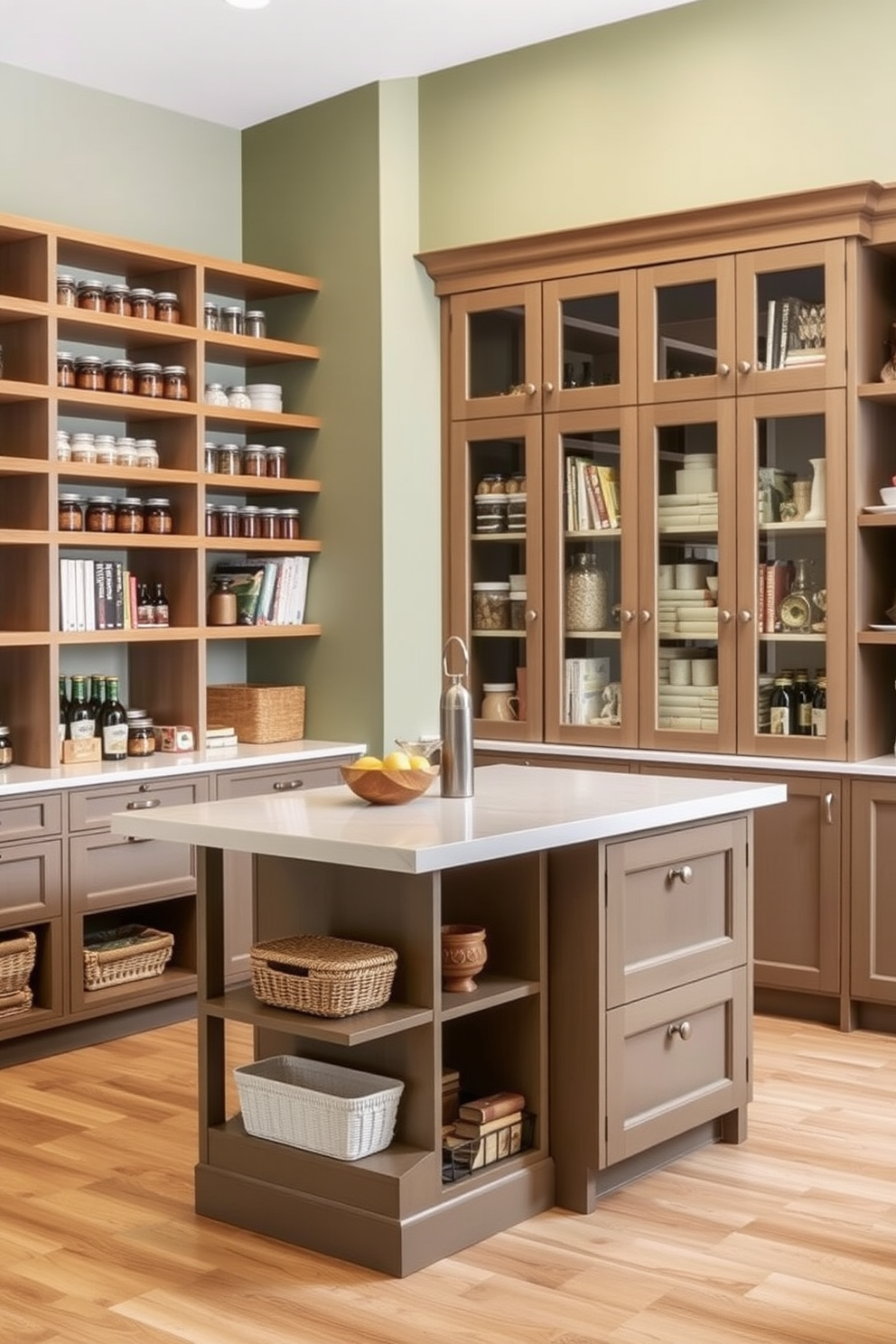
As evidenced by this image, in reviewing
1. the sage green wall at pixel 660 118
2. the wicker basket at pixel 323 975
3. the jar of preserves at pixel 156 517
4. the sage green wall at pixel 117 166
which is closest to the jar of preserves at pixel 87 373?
the jar of preserves at pixel 156 517

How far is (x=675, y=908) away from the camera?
351cm

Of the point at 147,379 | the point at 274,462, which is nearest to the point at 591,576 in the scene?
the point at 274,462

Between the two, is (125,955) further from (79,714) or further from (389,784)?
(389,784)

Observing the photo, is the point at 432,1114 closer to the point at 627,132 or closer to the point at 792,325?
the point at 792,325

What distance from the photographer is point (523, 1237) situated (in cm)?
317

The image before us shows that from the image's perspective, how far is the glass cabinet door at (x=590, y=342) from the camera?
5098 millimetres

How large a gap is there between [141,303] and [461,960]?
2.78m

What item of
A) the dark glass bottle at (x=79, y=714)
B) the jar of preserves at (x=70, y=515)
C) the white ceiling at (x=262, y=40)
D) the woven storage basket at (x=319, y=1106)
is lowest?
the woven storage basket at (x=319, y=1106)

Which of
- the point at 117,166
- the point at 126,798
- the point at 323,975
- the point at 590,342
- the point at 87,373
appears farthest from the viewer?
the point at 117,166

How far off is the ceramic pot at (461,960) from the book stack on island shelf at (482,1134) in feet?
0.83

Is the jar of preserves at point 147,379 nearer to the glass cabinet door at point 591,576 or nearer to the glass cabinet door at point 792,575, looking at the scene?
the glass cabinet door at point 591,576

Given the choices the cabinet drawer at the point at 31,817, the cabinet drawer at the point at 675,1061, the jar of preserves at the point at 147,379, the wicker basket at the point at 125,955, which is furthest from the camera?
the jar of preserves at the point at 147,379

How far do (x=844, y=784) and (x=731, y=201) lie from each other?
1805 mm

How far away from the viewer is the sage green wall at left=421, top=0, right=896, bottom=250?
4703 mm
